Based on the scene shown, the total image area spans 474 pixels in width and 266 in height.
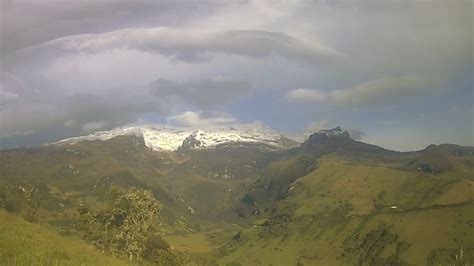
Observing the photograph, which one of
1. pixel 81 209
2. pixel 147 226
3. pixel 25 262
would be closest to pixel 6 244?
pixel 25 262

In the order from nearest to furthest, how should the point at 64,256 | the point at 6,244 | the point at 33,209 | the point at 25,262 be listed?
the point at 25,262, the point at 6,244, the point at 64,256, the point at 33,209

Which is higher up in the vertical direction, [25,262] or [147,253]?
[25,262]

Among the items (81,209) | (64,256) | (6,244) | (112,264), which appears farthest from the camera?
(81,209)

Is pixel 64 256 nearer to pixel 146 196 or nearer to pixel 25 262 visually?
pixel 25 262

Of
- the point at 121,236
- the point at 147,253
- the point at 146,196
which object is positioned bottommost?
the point at 147,253

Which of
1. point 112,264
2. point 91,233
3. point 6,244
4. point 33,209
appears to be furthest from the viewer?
point 91,233

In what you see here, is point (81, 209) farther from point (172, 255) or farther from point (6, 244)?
point (6, 244)

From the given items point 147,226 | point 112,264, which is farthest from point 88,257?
point 147,226

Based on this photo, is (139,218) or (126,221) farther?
(126,221)

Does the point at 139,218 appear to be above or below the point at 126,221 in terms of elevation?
above

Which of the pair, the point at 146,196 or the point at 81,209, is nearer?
the point at 146,196
